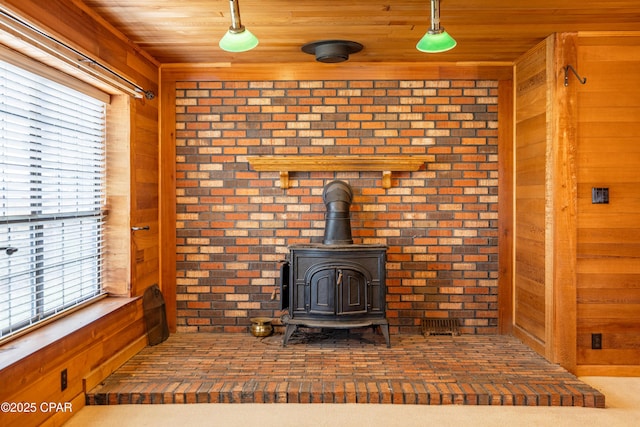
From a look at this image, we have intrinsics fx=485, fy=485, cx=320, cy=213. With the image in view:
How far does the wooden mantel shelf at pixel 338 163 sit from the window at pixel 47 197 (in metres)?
Result: 1.19

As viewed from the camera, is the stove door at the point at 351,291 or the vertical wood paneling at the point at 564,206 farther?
the stove door at the point at 351,291

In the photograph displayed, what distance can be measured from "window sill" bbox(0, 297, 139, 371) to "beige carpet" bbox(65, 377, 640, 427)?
0.47m

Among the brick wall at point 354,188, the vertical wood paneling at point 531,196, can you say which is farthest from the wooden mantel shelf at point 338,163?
the vertical wood paneling at point 531,196

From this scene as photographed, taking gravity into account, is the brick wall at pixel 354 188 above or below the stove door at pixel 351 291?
above

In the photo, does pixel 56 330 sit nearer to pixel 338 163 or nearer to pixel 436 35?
pixel 338 163

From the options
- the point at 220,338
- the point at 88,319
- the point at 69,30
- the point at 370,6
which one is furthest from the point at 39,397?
the point at 370,6

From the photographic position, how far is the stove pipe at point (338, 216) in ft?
11.8

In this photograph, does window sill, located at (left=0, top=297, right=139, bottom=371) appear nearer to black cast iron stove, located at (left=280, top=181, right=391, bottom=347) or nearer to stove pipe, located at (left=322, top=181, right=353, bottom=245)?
black cast iron stove, located at (left=280, top=181, right=391, bottom=347)

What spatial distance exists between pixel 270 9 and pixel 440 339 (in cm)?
268

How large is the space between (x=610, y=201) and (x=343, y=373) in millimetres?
2092

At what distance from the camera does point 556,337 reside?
10.6 ft

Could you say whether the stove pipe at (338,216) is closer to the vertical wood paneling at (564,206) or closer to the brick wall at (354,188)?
the brick wall at (354,188)

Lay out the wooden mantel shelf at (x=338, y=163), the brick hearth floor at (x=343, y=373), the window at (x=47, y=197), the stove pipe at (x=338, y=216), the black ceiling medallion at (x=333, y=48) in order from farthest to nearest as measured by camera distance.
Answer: the wooden mantel shelf at (x=338, y=163)
the stove pipe at (x=338, y=216)
the black ceiling medallion at (x=333, y=48)
the brick hearth floor at (x=343, y=373)
the window at (x=47, y=197)

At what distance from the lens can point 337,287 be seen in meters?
3.48
